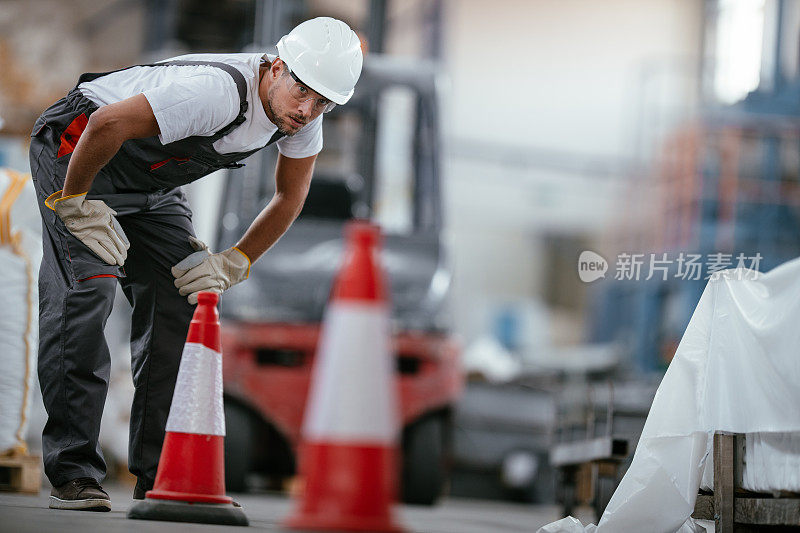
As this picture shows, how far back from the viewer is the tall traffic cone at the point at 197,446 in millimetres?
3152

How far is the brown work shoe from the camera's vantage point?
11.1 ft

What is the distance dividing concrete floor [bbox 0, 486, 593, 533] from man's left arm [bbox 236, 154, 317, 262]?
0.98m

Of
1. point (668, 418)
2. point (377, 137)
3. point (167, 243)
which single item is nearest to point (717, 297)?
point (668, 418)

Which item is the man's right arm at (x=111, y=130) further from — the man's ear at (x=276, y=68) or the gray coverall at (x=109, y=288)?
the man's ear at (x=276, y=68)

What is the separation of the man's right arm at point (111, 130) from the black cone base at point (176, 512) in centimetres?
103

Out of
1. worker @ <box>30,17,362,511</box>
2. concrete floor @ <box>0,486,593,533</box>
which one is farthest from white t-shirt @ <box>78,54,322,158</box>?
concrete floor @ <box>0,486,593,533</box>

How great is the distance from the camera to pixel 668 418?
134 inches

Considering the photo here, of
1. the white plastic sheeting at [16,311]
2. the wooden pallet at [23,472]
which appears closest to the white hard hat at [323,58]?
the white plastic sheeting at [16,311]

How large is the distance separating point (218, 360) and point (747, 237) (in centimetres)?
1021

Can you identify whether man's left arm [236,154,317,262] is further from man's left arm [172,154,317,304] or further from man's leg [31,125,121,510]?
man's leg [31,125,121,510]

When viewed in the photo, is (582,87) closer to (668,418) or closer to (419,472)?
(419,472)

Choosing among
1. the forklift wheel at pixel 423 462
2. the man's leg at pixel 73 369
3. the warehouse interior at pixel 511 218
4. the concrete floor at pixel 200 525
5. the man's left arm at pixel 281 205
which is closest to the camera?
the concrete floor at pixel 200 525

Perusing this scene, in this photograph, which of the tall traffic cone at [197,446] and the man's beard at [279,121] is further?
the man's beard at [279,121]

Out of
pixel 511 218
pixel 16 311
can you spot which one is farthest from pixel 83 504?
pixel 511 218
